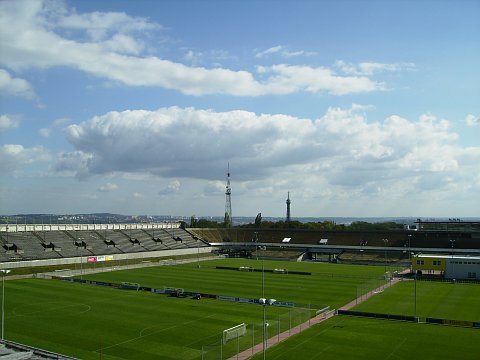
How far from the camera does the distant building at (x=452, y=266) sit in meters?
73.5

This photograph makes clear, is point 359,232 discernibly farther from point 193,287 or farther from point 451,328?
point 451,328

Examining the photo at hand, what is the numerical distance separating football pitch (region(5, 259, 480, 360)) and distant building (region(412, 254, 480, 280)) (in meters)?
7.22

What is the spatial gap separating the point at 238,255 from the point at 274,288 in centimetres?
5579


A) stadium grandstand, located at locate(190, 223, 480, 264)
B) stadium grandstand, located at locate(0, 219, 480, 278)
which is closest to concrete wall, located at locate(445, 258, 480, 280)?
stadium grandstand, located at locate(190, 223, 480, 264)

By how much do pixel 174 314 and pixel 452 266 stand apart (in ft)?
162

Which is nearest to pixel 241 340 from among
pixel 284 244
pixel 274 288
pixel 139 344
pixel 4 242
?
pixel 139 344

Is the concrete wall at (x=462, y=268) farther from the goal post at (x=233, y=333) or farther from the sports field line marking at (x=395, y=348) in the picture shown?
the goal post at (x=233, y=333)

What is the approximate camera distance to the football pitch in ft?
120

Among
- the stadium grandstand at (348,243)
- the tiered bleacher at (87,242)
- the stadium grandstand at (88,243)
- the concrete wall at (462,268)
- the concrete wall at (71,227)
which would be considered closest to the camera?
the concrete wall at (462,268)

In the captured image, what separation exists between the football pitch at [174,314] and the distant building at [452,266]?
7219 mm

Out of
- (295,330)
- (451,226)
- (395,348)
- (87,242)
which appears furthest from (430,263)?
(87,242)

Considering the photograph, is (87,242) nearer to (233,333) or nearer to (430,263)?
(430,263)

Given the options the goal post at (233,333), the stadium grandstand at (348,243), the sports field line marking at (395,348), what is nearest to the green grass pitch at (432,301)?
the sports field line marking at (395,348)

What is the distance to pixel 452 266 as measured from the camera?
2960 inches
